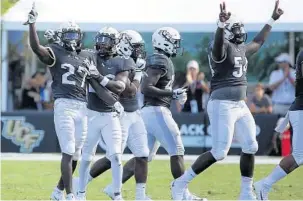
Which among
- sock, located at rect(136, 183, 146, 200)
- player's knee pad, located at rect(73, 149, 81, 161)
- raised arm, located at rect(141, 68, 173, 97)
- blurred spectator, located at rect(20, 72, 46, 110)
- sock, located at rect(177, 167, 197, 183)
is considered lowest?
blurred spectator, located at rect(20, 72, 46, 110)

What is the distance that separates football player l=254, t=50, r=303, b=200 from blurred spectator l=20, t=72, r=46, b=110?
10.2 m

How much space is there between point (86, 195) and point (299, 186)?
3.24m

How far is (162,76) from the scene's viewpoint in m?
12.1

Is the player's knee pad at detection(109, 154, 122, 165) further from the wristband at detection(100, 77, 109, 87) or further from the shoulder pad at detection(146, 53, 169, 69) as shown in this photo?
the shoulder pad at detection(146, 53, 169, 69)

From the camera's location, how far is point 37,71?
880 inches

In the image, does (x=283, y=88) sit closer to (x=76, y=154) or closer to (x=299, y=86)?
(x=299, y=86)

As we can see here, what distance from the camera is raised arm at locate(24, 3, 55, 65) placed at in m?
11.0

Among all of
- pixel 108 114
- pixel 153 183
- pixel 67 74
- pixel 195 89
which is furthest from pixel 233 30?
pixel 195 89

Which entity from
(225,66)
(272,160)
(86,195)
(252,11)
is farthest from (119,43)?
(252,11)

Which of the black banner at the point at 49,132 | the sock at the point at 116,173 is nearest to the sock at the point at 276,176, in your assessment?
the sock at the point at 116,173

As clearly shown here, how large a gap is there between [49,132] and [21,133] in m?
0.60


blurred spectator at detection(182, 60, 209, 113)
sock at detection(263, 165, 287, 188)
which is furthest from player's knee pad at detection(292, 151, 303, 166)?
blurred spectator at detection(182, 60, 209, 113)

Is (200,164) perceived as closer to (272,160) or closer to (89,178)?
(89,178)

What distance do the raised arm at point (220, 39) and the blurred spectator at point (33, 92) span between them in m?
10.2
